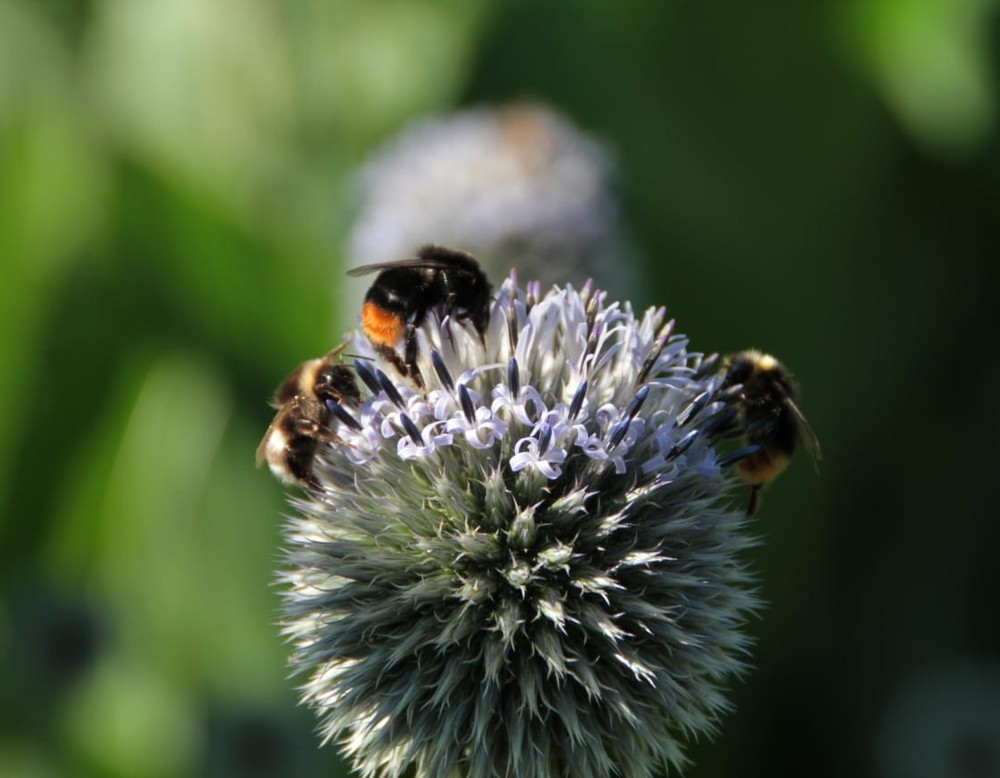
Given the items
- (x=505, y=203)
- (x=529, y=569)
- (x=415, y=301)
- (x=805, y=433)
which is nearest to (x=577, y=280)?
(x=505, y=203)

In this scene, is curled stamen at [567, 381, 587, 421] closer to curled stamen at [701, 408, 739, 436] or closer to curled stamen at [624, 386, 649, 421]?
curled stamen at [624, 386, 649, 421]

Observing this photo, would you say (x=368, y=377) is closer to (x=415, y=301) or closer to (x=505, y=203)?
(x=415, y=301)

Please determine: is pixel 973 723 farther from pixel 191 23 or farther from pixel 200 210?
pixel 191 23

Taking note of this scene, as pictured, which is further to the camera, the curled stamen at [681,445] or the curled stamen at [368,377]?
the curled stamen at [368,377]

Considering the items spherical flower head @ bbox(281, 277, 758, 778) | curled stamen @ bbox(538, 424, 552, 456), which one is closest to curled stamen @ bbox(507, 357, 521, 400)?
spherical flower head @ bbox(281, 277, 758, 778)

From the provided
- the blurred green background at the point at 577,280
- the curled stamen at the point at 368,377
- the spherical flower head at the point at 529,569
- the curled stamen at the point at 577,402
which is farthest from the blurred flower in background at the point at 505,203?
the curled stamen at the point at 577,402

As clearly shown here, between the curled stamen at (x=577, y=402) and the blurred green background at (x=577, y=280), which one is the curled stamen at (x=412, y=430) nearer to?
the curled stamen at (x=577, y=402)
